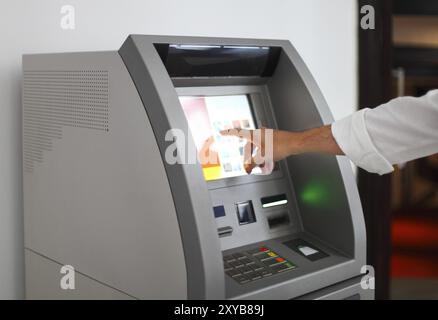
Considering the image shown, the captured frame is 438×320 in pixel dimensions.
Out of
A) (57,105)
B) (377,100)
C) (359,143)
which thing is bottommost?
(359,143)

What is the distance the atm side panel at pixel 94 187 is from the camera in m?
1.43

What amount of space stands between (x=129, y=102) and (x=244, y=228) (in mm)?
576

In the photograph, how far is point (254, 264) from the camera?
1.63 m

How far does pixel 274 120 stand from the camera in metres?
1.98

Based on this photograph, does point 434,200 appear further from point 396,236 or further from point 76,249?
point 76,249

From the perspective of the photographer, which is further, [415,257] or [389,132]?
[415,257]

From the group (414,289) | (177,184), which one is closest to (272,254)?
(177,184)

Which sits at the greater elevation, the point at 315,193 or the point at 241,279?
the point at 315,193

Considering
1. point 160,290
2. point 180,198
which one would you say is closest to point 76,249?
point 160,290

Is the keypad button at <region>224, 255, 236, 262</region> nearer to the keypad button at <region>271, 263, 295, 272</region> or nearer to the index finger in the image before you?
the keypad button at <region>271, 263, 295, 272</region>

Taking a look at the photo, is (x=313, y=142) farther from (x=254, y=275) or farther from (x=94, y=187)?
(x=94, y=187)

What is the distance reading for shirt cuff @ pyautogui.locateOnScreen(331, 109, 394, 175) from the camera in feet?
5.33

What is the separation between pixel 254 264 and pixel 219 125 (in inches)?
19.0

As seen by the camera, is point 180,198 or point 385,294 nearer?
point 180,198
